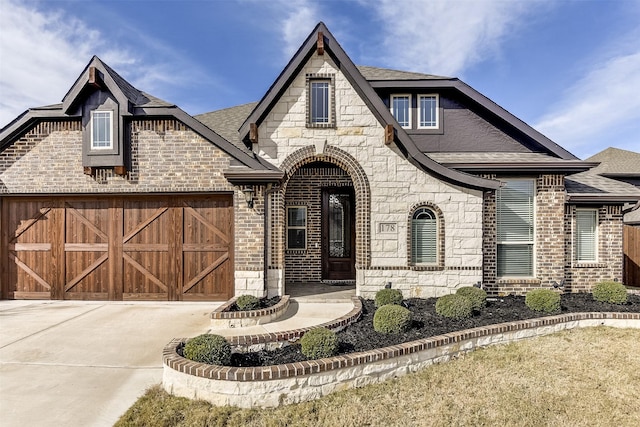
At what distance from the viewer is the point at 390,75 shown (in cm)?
987

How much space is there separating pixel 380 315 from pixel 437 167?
4181 millimetres

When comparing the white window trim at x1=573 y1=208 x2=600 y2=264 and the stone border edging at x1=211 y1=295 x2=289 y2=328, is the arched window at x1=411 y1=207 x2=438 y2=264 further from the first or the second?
the white window trim at x1=573 y1=208 x2=600 y2=264

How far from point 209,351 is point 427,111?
343 inches

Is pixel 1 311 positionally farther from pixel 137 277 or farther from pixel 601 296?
pixel 601 296

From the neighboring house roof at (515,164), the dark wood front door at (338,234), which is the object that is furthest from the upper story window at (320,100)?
the neighboring house roof at (515,164)

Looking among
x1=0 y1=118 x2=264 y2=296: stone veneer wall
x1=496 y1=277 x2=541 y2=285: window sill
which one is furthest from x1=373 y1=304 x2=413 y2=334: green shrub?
x1=496 y1=277 x2=541 y2=285: window sill

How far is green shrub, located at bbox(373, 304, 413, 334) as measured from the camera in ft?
17.7

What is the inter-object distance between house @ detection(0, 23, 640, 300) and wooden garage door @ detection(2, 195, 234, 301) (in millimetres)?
31

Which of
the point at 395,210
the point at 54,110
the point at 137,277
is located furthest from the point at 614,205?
the point at 54,110

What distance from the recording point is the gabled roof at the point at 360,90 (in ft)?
25.7

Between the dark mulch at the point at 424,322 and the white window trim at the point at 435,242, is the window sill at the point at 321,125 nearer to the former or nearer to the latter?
the white window trim at the point at 435,242

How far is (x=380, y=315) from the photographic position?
18.1 feet

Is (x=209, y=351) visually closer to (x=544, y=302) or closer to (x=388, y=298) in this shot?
(x=388, y=298)

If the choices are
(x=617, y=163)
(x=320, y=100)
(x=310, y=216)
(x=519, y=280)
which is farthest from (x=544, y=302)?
(x=617, y=163)
